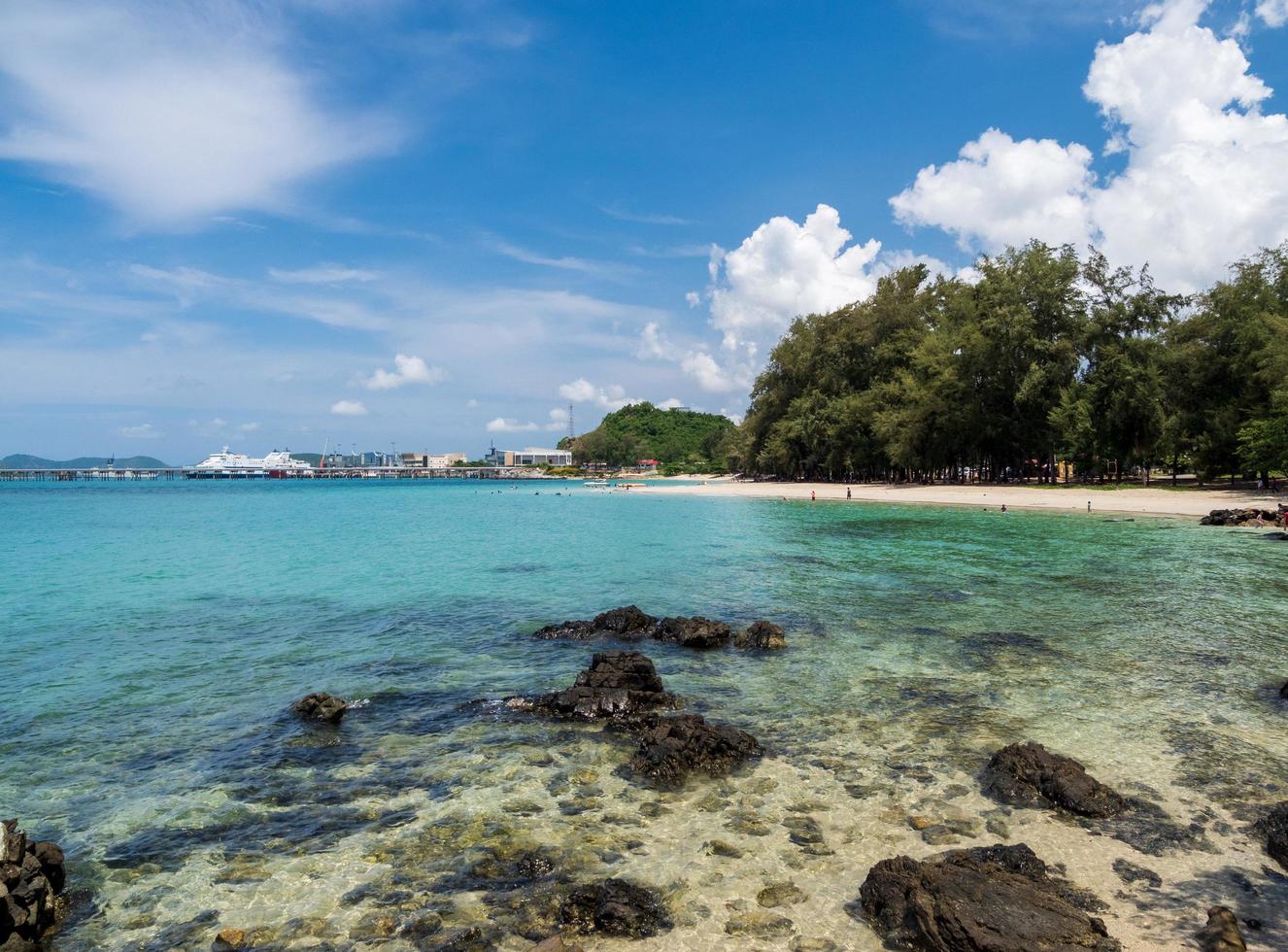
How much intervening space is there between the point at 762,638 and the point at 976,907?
10.0 m

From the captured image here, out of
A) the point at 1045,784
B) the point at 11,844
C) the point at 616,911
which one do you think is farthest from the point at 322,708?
the point at 1045,784

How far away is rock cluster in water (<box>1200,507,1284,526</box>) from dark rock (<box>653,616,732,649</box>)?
34.7 metres

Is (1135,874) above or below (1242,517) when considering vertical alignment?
below

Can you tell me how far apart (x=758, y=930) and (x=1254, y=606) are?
19.5 metres

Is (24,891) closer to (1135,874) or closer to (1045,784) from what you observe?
(1135,874)

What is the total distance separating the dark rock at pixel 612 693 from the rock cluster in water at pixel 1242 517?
38.5 metres

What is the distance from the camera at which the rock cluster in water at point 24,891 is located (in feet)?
18.6

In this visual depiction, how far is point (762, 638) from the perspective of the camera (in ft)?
51.3

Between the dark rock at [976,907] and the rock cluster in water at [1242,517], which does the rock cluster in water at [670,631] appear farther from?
the rock cluster in water at [1242,517]

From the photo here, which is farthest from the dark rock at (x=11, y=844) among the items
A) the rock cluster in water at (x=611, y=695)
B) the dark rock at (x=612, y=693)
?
the dark rock at (x=612, y=693)

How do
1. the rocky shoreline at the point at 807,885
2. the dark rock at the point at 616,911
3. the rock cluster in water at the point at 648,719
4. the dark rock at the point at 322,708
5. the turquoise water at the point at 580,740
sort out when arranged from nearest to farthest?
the rocky shoreline at the point at 807,885
the dark rock at the point at 616,911
the turquoise water at the point at 580,740
the rock cluster in water at the point at 648,719
the dark rock at the point at 322,708

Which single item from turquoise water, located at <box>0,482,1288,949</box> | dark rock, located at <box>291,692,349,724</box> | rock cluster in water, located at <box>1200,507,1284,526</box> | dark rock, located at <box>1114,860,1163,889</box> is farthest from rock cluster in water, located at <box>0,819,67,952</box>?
rock cluster in water, located at <box>1200,507,1284,526</box>

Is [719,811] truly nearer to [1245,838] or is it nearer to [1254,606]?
[1245,838]

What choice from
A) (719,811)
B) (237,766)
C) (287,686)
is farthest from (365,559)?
(719,811)
